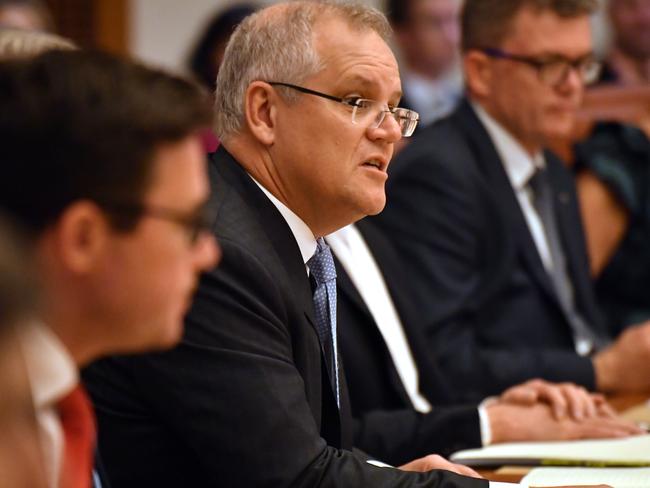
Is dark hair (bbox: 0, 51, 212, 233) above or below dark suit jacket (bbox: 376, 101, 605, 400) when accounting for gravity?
above

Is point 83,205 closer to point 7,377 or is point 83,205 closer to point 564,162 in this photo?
point 7,377

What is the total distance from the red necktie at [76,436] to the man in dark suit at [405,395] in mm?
1125

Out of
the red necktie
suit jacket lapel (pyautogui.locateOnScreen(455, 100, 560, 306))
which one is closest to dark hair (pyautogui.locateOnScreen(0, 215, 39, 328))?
the red necktie

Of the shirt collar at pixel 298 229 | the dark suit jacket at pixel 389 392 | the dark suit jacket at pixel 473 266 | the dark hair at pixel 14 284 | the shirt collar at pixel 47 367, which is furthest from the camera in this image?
the dark suit jacket at pixel 473 266

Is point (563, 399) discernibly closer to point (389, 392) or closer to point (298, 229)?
point (389, 392)

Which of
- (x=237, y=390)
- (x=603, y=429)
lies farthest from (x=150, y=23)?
(x=237, y=390)

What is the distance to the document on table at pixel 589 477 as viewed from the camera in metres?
2.04

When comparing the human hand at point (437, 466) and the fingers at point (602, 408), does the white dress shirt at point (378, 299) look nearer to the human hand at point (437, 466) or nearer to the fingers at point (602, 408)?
the fingers at point (602, 408)

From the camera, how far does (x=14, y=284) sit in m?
0.99

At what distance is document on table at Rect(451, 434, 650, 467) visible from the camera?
226cm

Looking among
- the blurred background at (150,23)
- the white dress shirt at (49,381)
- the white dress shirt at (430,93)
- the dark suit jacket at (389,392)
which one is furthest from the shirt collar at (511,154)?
Answer: the blurred background at (150,23)

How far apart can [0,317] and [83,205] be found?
0.82ft

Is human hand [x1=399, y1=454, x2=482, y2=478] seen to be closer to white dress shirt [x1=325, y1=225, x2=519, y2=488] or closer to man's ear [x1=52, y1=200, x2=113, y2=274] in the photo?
white dress shirt [x1=325, y1=225, x2=519, y2=488]

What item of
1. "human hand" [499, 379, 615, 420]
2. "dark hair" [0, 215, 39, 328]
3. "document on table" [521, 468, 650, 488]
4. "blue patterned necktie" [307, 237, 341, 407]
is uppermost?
"dark hair" [0, 215, 39, 328]
